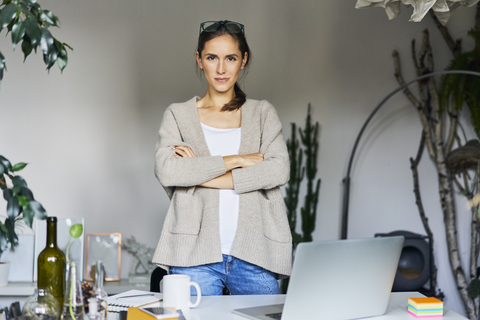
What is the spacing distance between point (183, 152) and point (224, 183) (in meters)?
0.20

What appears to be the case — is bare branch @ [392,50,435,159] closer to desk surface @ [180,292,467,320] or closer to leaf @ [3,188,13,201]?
desk surface @ [180,292,467,320]

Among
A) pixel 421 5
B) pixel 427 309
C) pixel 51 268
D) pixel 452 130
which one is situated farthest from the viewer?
pixel 452 130

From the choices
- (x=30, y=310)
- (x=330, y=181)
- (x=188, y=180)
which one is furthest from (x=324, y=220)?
(x=30, y=310)


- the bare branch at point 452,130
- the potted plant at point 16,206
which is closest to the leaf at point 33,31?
the potted plant at point 16,206

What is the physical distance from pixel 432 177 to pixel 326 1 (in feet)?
4.91

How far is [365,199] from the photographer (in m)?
3.50

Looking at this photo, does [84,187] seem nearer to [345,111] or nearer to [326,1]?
[345,111]

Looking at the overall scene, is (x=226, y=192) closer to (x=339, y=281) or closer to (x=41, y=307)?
(x=339, y=281)

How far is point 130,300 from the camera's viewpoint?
4.13 ft

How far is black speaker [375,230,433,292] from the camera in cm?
302

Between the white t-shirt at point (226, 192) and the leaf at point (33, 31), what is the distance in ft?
3.02

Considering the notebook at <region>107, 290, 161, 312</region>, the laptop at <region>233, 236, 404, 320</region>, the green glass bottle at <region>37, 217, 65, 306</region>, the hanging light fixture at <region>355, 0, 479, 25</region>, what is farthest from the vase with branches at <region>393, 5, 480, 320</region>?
the green glass bottle at <region>37, 217, 65, 306</region>

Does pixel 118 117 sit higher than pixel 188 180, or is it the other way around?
pixel 118 117

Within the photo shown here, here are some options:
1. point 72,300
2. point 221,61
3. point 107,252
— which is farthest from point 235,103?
point 107,252
